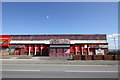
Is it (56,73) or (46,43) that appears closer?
(56,73)

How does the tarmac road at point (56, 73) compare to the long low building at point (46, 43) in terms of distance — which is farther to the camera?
the long low building at point (46, 43)

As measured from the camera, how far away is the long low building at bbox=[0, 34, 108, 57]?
33.2 metres

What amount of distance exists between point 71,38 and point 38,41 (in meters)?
11.5

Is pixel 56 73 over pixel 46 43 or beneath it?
beneath

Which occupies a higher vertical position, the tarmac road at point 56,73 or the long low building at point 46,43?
the long low building at point 46,43

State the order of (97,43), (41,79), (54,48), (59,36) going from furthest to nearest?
(59,36) < (97,43) < (54,48) < (41,79)

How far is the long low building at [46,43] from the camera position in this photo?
33.2 metres

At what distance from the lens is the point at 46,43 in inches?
1273

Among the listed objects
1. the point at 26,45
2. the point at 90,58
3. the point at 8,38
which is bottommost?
the point at 90,58

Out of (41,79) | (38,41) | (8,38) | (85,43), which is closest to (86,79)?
(41,79)

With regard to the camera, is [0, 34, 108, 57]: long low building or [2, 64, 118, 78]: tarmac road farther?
[0, 34, 108, 57]: long low building

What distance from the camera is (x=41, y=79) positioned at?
6.96m

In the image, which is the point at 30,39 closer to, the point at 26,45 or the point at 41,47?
the point at 26,45

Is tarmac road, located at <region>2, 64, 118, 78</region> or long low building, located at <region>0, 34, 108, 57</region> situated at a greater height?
long low building, located at <region>0, 34, 108, 57</region>
